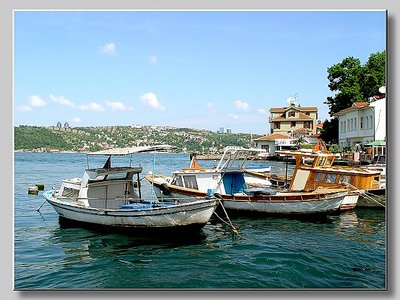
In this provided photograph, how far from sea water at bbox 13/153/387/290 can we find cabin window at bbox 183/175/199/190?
963 millimetres

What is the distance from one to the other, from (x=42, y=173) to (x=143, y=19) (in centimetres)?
1800

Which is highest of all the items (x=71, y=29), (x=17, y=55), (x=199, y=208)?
(x=71, y=29)

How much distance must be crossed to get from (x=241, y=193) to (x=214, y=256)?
4111 mm

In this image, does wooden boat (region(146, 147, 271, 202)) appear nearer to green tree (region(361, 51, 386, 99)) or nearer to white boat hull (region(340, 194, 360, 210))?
white boat hull (region(340, 194, 360, 210))

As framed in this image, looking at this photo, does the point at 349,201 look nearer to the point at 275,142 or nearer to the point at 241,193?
the point at 241,193

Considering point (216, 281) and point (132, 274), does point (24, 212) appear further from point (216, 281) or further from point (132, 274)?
point (216, 281)

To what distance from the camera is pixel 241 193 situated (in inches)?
438

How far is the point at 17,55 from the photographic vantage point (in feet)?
18.7

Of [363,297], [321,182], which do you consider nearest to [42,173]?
[321,182]

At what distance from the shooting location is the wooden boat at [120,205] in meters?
7.95

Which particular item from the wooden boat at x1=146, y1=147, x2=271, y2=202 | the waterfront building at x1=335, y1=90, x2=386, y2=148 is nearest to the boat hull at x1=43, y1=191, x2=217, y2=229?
the wooden boat at x1=146, y1=147, x2=271, y2=202
